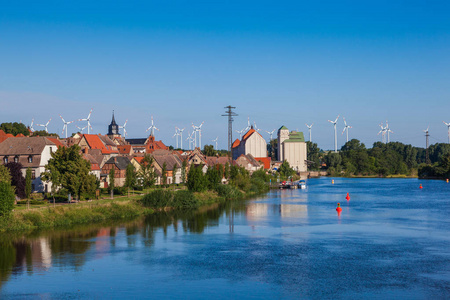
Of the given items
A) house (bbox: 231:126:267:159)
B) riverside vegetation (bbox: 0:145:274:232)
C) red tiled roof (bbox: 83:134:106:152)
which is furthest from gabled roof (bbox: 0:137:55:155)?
house (bbox: 231:126:267:159)

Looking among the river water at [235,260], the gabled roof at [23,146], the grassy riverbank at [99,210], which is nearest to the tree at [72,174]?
the grassy riverbank at [99,210]

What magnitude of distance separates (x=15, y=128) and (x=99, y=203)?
85.0m

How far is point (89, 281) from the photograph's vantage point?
27.0m

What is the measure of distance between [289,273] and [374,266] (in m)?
5.34

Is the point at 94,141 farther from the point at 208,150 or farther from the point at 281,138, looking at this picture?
the point at 281,138

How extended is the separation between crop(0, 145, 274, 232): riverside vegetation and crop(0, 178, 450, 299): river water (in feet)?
7.80

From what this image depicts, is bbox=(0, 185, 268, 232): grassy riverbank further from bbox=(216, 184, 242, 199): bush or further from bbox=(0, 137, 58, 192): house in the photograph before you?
bbox=(0, 137, 58, 192): house

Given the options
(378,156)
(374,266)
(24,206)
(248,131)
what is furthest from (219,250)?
(378,156)

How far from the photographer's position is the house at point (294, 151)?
624 feet

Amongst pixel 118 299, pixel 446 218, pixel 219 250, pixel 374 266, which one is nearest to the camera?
pixel 118 299

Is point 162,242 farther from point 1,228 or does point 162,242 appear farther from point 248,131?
point 248,131

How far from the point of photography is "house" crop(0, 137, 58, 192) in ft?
195

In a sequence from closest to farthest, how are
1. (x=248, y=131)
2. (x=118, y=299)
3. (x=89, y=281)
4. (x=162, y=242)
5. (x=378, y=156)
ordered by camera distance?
(x=118, y=299) → (x=89, y=281) → (x=162, y=242) → (x=248, y=131) → (x=378, y=156)

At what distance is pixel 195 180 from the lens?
71.1 metres
